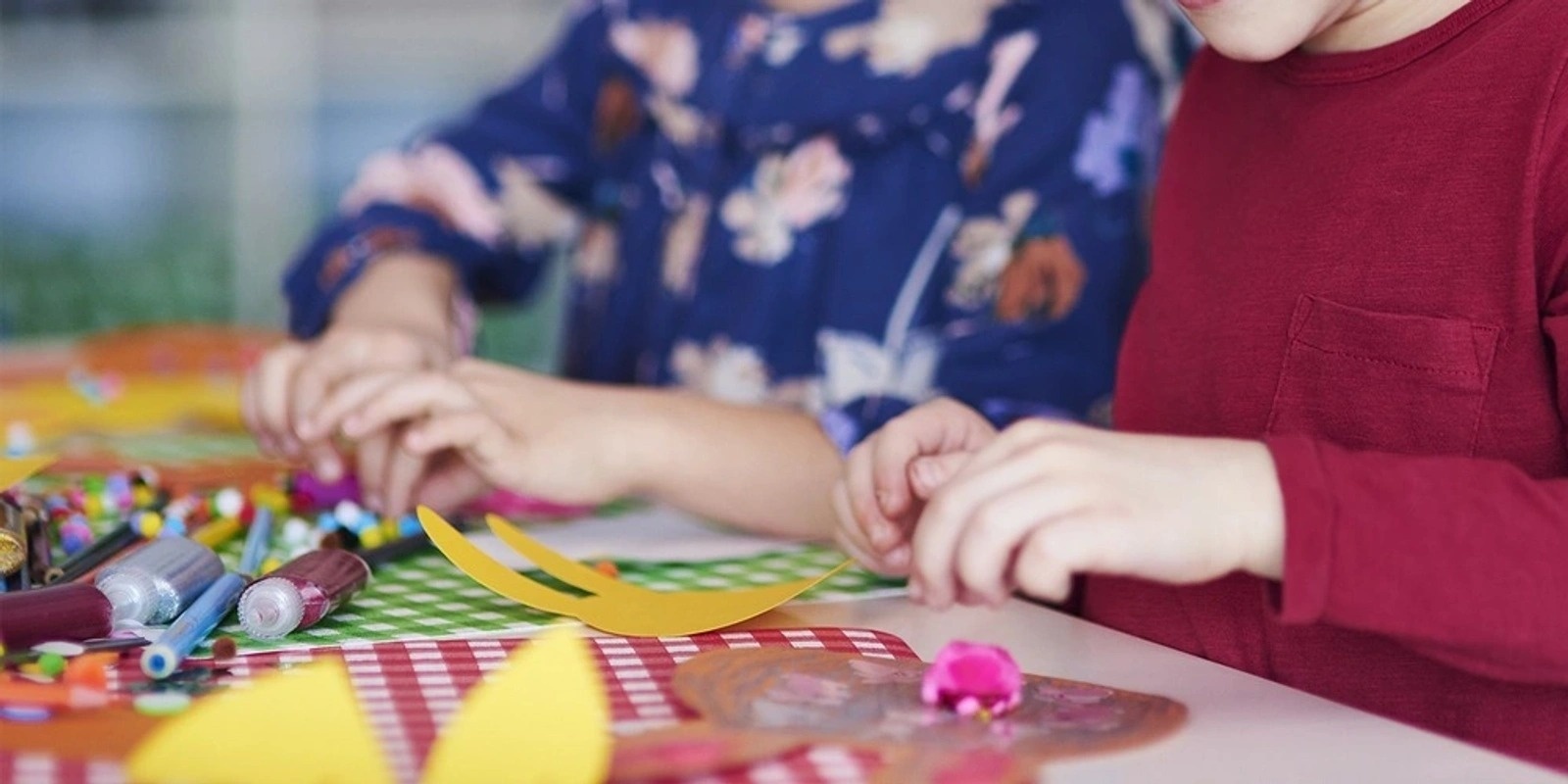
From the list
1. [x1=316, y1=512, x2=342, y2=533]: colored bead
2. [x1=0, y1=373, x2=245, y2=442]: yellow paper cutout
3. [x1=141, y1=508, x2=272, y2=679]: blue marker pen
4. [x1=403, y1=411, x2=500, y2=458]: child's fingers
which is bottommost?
[x1=0, y1=373, x2=245, y2=442]: yellow paper cutout

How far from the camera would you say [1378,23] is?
787 millimetres

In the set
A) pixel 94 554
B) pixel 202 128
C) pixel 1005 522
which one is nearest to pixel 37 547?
pixel 94 554

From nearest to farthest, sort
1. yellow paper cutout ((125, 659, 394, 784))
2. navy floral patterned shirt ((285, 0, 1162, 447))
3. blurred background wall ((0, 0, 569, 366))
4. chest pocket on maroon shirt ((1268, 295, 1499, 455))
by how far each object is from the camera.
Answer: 1. yellow paper cutout ((125, 659, 394, 784))
2. chest pocket on maroon shirt ((1268, 295, 1499, 455))
3. navy floral patterned shirt ((285, 0, 1162, 447))
4. blurred background wall ((0, 0, 569, 366))

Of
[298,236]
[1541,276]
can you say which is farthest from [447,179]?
[298,236]

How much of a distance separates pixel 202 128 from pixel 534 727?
9.82 feet

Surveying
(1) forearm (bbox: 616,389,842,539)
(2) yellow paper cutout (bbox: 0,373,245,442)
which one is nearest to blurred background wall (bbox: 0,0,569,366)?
A: (2) yellow paper cutout (bbox: 0,373,245,442)

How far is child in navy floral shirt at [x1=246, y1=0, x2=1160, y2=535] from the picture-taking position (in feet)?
3.03

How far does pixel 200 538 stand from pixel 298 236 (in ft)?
8.14

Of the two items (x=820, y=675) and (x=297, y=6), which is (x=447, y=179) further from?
(x=297, y=6)

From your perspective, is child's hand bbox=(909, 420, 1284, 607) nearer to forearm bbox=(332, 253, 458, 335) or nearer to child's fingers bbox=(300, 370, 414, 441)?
child's fingers bbox=(300, 370, 414, 441)

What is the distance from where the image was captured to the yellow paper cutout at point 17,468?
0.81 m

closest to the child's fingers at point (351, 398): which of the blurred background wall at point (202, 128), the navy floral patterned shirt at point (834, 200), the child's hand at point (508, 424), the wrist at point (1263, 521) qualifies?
the child's hand at point (508, 424)

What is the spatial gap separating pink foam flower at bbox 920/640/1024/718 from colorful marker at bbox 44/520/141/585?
0.38 meters

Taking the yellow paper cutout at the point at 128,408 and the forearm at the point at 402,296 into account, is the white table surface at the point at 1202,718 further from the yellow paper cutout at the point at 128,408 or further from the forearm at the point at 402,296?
the yellow paper cutout at the point at 128,408
